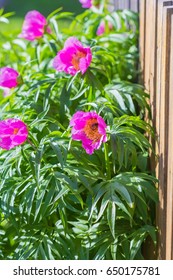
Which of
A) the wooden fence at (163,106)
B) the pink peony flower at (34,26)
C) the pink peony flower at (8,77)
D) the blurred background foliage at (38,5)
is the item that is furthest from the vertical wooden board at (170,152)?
the blurred background foliage at (38,5)

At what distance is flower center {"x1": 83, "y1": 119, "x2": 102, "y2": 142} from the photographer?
2.49 metres

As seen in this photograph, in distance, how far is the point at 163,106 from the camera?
252 cm

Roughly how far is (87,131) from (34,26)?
97cm

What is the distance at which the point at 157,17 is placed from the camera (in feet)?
8.95

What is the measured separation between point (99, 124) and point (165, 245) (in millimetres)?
437

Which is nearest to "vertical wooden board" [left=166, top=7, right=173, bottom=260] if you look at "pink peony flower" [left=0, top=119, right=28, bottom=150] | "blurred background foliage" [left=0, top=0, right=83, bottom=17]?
"pink peony flower" [left=0, top=119, right=28, bottom=150]

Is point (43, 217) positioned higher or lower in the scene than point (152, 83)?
lower

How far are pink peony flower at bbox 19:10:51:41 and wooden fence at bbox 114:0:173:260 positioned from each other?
0.58 metres

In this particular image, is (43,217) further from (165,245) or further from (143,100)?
(143,100)

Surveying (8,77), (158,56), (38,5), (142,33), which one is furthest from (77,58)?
(38,5)

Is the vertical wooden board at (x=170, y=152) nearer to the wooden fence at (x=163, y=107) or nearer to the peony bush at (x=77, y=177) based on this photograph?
the wooden fence at (x=163, y=107)

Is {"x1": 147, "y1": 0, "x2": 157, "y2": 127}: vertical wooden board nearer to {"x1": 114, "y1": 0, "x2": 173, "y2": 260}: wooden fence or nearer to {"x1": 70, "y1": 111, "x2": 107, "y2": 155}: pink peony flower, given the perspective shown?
{"x1": 114, "y1": 0, "x2": 173, "y2": 260}: wooden fence
